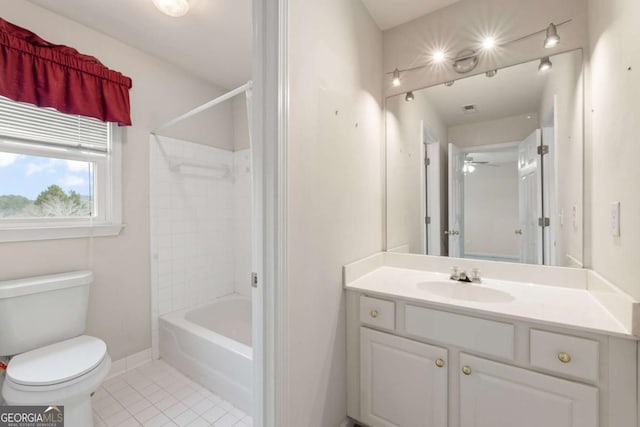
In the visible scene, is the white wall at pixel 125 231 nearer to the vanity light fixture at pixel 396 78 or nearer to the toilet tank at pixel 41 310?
the toilet tank at pixel 41 310

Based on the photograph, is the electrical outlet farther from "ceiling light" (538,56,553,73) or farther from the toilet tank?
the toilet tank

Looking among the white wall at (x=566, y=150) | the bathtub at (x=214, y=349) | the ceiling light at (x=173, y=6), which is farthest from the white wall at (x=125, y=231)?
the white wall at (x=566, y=150)

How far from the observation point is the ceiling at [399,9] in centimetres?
159

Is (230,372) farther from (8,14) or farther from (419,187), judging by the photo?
(8,14)

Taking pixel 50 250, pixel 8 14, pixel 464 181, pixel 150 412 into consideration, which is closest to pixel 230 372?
pixel 150 412

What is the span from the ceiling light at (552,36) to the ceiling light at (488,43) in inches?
9.3

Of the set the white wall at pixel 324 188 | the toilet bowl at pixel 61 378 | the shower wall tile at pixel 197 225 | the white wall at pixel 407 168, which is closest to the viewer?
the white wall at pixel 324 188

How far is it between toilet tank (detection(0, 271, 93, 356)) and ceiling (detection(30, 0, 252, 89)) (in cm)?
166

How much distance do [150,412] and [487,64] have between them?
2849mm

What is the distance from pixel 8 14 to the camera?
60.2 inches

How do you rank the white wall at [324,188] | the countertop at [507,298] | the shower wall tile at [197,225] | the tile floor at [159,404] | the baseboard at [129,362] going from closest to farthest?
the countertop at [507,298] < the white wall at [324,188] < the tile floor at [159,404] < the baseboard at [129,362] < the shower wall tile at [197,225]

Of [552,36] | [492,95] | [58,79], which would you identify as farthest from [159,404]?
[552,36]

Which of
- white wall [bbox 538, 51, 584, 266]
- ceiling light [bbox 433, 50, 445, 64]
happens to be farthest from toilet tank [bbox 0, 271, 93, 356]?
white wall [bbox 538, 51, 584, 266]

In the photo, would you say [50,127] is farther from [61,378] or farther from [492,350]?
[492,350]
